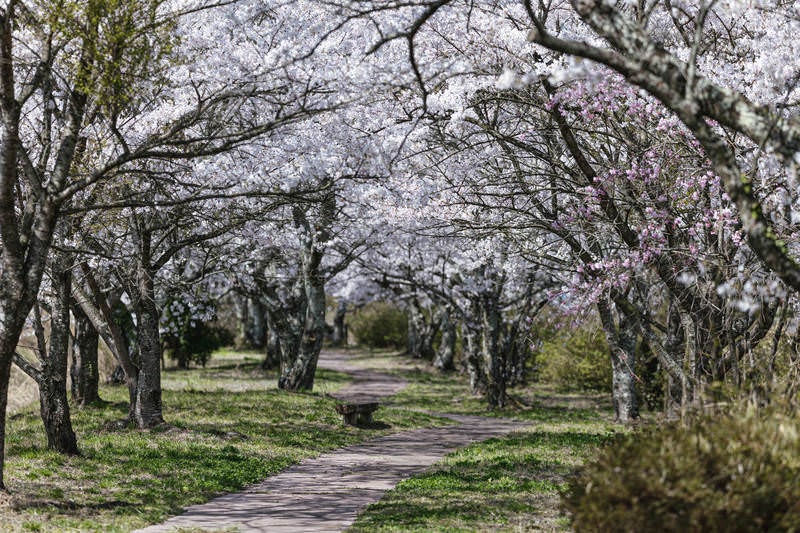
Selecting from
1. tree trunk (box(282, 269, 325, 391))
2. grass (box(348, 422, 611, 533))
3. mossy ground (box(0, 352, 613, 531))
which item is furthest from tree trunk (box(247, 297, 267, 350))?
grass (box(348, 422, 611, 533))

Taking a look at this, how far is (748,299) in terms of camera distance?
904cm

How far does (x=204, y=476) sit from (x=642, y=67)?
28.4 ft

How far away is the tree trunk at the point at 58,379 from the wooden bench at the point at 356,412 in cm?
633

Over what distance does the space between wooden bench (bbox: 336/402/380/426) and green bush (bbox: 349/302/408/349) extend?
3127cm

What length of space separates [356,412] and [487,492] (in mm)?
7369

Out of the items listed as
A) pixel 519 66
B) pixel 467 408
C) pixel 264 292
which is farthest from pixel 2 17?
pixel 467 408

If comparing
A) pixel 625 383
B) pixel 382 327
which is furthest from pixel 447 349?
pixel 625 383

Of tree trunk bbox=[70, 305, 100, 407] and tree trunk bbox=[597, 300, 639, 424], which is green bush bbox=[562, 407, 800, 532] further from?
tree trunk bbox=[70, 305, 100, 407]

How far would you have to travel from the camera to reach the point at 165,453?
42.6ft

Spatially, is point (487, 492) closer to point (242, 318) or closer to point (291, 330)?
point (291, 330)

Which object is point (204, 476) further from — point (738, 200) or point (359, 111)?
point (738, 200)

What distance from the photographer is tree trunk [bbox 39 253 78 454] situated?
467 inches

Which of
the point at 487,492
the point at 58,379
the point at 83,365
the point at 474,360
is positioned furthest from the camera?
the point at 474,360

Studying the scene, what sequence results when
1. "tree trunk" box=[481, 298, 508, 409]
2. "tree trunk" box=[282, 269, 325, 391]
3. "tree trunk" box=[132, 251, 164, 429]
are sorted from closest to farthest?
"tree trunk" box=[132, 251, 164, 429]
"tree trunk" box=[282, 269, 325, 391]
"tree trunk" box=[481, 298, 508, 409]
